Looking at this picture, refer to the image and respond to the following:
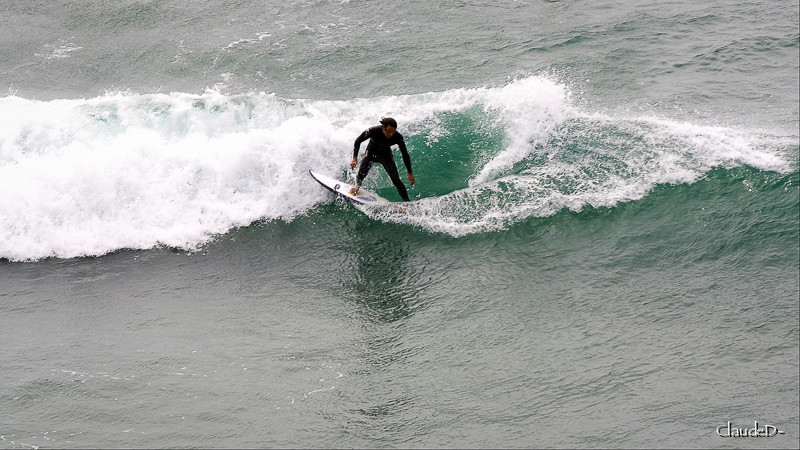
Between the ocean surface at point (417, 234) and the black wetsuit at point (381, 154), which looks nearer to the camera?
the ocean surface at point (417, 234)

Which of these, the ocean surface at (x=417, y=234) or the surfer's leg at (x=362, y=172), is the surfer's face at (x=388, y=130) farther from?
the ocean surface at (x=417, y=234)

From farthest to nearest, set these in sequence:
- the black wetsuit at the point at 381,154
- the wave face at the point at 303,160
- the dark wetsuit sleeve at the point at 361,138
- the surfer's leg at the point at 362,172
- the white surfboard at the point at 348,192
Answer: the white surfboard at the point at 348,192, the surfer's leg at the point at 362,172, the wave face at the point at 303,160, the dark wetsuit sleeve at the point at 361,138, the black wetsuit at the point at 381,154

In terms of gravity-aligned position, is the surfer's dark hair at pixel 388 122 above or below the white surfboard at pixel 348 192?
above

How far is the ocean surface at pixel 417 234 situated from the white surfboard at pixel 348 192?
0.83 feet

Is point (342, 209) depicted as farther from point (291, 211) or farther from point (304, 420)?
point (304, 420)

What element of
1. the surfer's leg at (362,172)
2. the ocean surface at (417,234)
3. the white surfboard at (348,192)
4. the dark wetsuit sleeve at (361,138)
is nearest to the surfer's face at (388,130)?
the dark wetsuit sleeve at (361,138)

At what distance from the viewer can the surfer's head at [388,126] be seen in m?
11.3

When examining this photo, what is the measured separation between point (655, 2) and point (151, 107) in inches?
488

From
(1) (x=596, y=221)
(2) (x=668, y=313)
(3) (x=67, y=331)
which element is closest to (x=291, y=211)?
(3) (x=67, y=331)

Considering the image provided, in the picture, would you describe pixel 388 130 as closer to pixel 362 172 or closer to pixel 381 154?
pixel 381 154

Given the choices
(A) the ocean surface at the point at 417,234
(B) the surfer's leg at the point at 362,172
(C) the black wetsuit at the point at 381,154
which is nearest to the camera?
(A) the ocean surface at the point at 417,234

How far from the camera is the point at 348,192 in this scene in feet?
42.0

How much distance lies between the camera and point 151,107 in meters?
15.3

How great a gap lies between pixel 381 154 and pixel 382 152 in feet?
0.16
